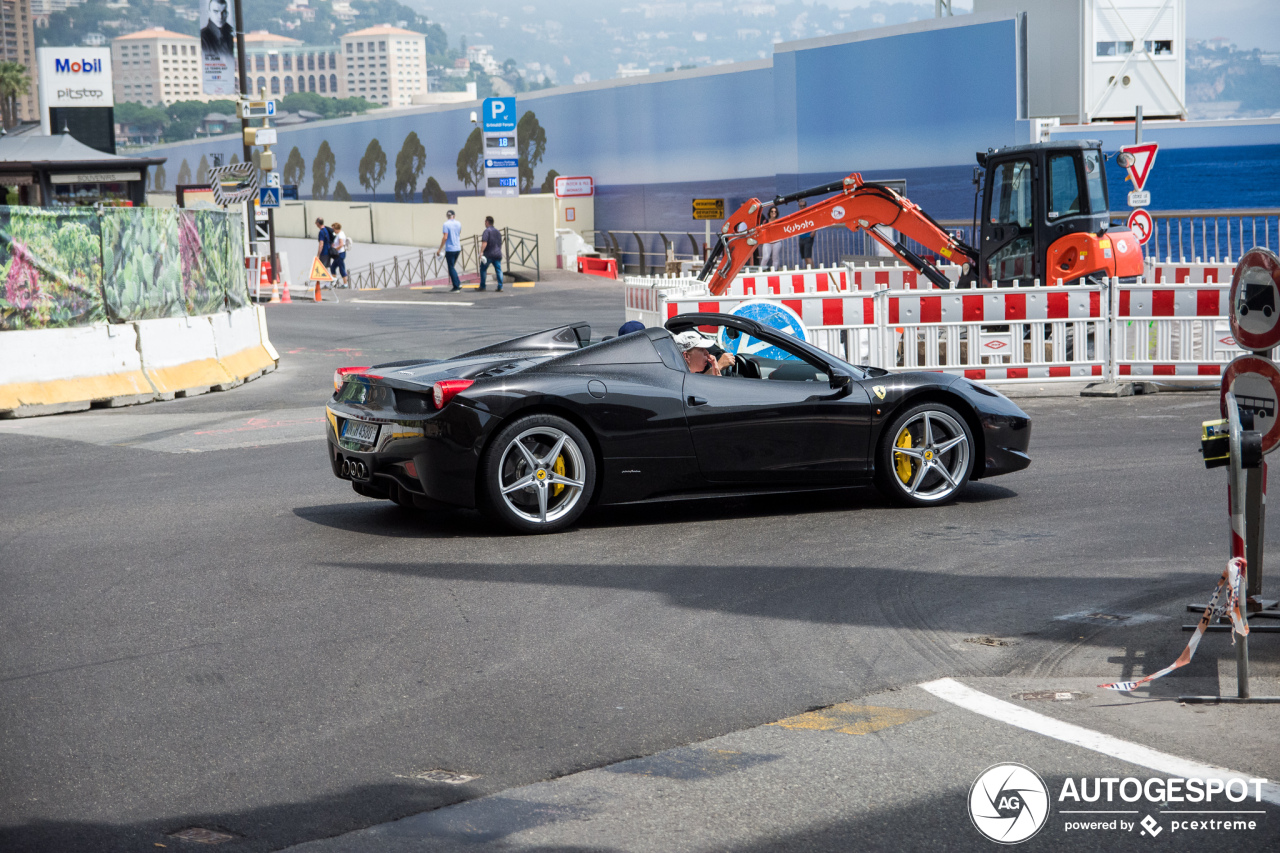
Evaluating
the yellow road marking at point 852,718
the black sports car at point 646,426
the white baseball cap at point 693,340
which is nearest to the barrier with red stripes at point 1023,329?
the white baseball cap at point 693,340

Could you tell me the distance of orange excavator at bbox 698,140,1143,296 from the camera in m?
17.4

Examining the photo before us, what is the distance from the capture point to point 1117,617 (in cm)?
603

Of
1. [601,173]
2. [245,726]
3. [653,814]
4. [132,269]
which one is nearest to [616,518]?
[245,726]

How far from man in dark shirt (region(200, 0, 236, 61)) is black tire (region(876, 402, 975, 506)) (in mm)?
29114

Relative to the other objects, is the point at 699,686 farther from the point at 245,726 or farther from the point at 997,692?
the point at 245,726

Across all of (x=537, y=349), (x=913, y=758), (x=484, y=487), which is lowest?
(x=913, y=758)

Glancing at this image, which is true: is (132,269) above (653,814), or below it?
above

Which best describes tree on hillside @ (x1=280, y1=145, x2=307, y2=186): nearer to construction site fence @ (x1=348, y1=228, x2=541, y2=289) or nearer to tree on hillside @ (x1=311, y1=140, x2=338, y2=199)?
tree on hillside @ (x1=311, y1=140, x2=338, y2=199)

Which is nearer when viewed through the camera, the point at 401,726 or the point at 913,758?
the point at 913,758

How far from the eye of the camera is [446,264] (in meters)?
40.9

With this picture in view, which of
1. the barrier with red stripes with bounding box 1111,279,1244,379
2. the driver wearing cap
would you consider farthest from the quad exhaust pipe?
the barrier with red stripes with bounding box 1111,279,1244,379

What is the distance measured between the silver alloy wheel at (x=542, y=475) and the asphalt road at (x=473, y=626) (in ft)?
0.65

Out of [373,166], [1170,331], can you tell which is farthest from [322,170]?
[1170,331]

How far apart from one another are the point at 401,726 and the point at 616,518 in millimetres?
3808
